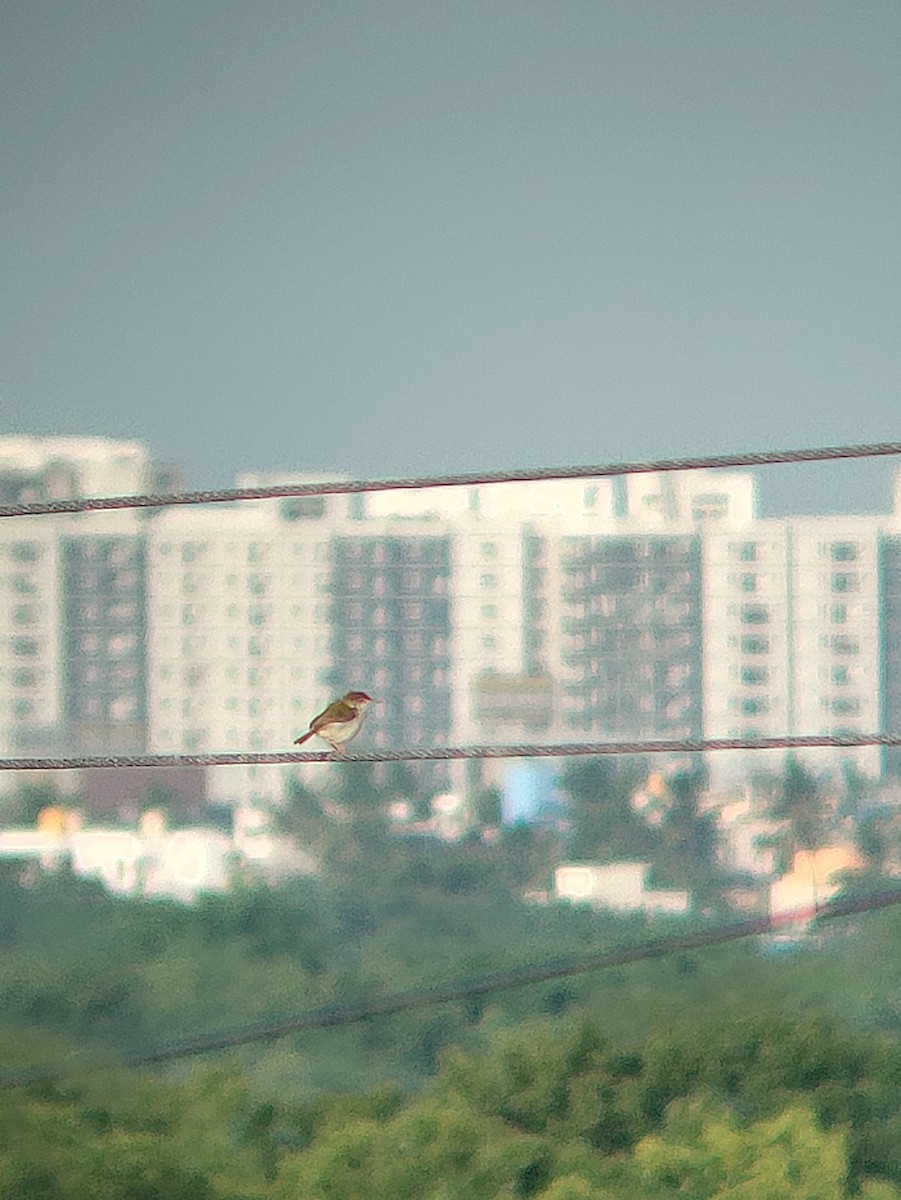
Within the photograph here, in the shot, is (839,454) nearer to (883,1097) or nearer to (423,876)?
(883,1097)

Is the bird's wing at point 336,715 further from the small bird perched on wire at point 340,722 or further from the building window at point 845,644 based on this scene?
the building window at point 845,644

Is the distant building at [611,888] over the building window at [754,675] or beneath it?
beneath

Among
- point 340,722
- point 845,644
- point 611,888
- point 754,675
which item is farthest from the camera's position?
point 754,675

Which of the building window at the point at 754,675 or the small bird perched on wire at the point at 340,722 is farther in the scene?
the building window at the point at 754,675

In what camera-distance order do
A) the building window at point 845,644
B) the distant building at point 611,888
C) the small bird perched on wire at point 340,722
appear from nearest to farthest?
the small bird perched on wire at point 340,722, the distant building at point 611,888, the building window at point 845,644

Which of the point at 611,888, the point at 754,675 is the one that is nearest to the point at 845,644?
the point at 754,675

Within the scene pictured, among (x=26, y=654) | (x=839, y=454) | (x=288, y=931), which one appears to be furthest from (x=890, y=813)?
(x=839, y=454)

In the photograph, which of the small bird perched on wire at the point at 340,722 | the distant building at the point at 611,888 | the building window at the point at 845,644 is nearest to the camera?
the small bird perched on wire at the point at 340,722

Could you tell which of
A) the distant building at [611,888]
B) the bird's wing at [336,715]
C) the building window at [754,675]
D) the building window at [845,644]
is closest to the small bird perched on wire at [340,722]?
the bird's wing at [336,715]

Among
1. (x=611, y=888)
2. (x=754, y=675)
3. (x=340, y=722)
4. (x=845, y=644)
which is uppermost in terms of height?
(x=845, y=644)

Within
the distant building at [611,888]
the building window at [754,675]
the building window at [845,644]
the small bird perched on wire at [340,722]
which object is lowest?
the distant building at [611,888]

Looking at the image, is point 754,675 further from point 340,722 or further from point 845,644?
point 340,722
